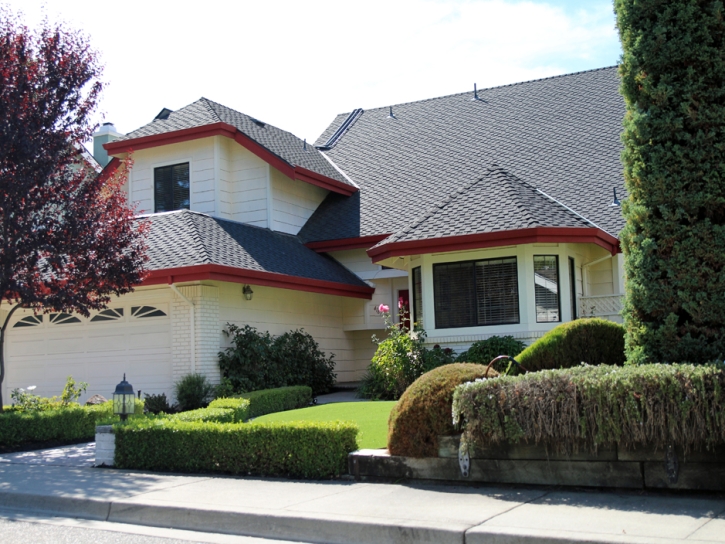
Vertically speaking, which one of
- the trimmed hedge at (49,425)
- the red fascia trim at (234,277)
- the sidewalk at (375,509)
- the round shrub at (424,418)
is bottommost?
the sidewalk at (375,509)

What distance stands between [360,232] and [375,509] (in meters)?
12.6

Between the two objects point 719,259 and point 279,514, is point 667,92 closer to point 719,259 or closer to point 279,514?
point 719,259

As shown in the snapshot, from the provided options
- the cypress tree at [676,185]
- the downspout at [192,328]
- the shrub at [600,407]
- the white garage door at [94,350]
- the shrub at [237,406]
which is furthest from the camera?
the white garage door at [94,350]

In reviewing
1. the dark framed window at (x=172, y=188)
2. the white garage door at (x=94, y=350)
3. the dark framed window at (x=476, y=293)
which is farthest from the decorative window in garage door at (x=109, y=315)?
the dark framed window at (x=476, y=293)

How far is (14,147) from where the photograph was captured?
1258 centimetres

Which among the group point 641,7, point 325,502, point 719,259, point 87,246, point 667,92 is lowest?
point 325,502

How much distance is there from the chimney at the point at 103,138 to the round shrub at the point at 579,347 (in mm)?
19972

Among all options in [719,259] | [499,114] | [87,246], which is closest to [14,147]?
[87,246]

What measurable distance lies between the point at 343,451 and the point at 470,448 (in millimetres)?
1622

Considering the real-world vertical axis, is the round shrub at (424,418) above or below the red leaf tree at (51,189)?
below

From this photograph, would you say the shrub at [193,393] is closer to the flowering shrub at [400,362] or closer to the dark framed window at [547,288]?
the flowering shrub at [400,362]

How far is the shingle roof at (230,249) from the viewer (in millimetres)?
16000

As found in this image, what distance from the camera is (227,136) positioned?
63.9 feet

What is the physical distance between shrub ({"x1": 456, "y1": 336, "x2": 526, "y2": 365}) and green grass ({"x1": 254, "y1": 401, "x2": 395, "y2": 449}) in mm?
2050
